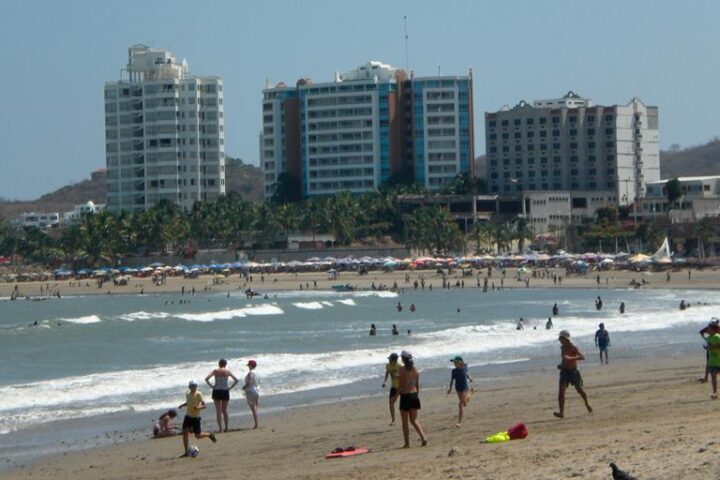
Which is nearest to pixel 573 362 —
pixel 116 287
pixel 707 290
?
pixel 707 290

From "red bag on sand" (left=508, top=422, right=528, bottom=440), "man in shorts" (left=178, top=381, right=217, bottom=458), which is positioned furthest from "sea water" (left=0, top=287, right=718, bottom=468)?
"red bag on sand" (left=508, top=422, right=528, bottom=440)

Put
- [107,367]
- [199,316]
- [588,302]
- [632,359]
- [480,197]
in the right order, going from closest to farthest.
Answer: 1. [632,359]
2. [107,367]
3. [199,316]
4. [588,302]
5. [480,197]

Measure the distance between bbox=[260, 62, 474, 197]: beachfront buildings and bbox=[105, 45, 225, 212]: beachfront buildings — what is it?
357 inches

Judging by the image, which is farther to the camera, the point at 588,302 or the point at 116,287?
the point at 116,287

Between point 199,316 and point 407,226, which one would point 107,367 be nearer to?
point 199,316

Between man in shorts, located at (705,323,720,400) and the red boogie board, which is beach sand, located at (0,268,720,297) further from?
the red boogie board

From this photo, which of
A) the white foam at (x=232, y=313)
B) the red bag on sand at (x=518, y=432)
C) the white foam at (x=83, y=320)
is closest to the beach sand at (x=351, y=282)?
the white foam at (x=232, y=313)

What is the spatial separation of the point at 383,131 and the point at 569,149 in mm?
18527

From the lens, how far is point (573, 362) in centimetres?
1745

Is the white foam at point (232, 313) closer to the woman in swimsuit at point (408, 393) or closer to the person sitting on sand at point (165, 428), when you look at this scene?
the person sitting on sand at point (165, 428)

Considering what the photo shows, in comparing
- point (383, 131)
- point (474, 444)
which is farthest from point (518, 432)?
point (383, 131)

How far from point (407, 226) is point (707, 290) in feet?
147

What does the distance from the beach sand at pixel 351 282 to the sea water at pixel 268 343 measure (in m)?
6.50

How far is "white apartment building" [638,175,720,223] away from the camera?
115312 mm
